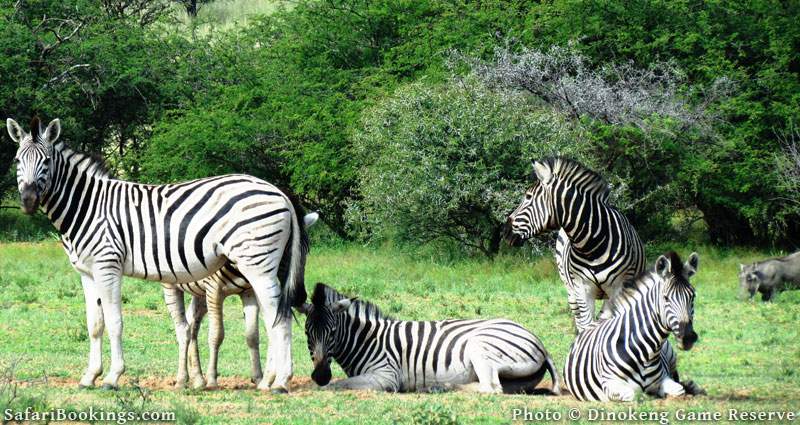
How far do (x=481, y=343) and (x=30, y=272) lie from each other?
13.1 m

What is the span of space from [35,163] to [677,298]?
18.1ft

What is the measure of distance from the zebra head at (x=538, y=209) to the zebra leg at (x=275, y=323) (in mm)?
2781

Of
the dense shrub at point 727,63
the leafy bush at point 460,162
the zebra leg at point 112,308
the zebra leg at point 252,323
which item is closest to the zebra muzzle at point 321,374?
the zebra leg at point 252,323

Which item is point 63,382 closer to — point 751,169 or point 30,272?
point 30,272

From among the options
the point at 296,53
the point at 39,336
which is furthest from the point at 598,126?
the point at 39,336

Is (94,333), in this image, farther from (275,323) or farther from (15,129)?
(15,129)

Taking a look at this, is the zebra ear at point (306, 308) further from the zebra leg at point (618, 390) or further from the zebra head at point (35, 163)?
the zebra leg at point (618, 390)

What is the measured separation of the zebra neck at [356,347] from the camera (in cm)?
1056

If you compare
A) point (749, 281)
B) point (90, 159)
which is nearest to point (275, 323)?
point (90, 159)

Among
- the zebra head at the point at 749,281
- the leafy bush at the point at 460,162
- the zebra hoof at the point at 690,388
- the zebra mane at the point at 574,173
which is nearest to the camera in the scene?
the zebra hoof at the point at 690,388

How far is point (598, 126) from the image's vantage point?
24078 millimetres

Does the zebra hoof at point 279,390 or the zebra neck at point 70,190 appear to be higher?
the zebra neck at point 70,190

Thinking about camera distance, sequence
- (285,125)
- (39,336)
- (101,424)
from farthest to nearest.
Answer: (285,125) < (39,336) < (101,424)

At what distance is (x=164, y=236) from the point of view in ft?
32.3
